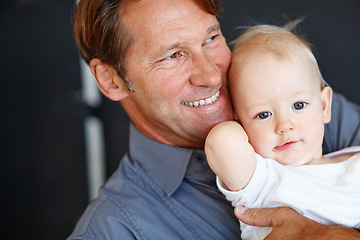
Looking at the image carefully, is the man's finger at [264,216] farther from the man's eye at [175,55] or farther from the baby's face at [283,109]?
the man's eye at [175,55]

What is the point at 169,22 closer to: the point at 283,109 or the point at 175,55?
the point at 175,55

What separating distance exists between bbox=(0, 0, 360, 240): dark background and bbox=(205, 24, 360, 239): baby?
1909mm

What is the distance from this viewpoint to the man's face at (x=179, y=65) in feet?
4.95

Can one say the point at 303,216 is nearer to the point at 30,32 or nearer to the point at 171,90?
the point at 171,90

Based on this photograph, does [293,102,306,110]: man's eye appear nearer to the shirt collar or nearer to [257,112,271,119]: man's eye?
[257,112,271,119]: man's eye

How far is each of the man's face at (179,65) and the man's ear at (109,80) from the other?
0.41 ft

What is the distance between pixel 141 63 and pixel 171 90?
16 cm

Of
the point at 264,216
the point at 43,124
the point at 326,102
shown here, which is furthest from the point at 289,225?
the point at 43,124

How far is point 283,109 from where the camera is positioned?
1.31 m

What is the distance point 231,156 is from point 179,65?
19.8 inches

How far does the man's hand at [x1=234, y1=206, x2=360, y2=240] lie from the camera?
122cm

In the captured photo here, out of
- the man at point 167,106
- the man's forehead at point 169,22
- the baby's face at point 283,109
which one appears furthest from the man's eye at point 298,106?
the man's forehead at point 169,22

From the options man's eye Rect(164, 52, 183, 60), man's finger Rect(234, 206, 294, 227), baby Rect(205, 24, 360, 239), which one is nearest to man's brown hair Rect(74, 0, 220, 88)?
man's eye Rect(164, 52, 183, 60)

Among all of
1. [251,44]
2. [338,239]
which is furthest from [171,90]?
[338,239]
